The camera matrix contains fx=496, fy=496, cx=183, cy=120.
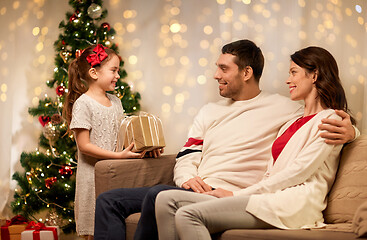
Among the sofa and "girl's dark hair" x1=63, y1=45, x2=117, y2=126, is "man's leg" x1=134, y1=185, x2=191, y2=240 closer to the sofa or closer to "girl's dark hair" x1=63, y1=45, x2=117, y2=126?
the sofa

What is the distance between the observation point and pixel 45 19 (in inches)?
166

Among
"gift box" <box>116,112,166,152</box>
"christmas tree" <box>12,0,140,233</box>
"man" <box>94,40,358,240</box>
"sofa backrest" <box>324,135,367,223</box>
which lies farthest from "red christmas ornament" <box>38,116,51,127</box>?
"sofa backrest" <box>324,135,367,223</box>

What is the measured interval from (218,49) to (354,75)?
3.17 ft

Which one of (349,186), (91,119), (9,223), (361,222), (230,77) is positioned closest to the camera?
(361,222)

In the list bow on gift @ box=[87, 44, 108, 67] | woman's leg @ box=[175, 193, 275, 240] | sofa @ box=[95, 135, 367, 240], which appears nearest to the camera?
sofa @ box=[95, 135, 367, 240]

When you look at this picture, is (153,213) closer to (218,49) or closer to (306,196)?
(306,196)

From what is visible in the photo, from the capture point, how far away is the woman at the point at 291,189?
6.20 feet

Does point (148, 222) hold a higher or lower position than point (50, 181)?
higher

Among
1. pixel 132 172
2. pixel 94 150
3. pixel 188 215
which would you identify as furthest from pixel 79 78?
pixel 188 215

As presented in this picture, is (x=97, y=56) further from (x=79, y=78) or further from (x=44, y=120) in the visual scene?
(x=44, y=120)

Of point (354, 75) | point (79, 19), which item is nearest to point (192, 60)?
point (79, 19)

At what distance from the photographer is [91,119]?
2797 mm

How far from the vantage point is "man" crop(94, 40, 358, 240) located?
7.54ft

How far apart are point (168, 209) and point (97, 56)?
4.01 feet
